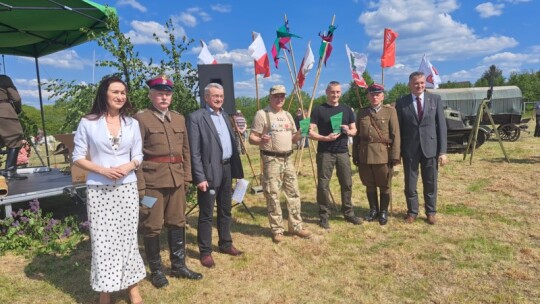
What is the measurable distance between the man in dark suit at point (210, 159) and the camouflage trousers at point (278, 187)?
1.35ft

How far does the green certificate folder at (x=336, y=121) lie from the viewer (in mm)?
4266

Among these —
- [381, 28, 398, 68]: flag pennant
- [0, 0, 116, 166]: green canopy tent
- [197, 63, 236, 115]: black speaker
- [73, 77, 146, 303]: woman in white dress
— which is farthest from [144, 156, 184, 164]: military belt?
[381, 28, 398, 68]: flag pennant

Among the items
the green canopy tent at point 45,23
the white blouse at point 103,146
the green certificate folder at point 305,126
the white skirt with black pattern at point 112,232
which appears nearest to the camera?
the white blouse at point 103,146

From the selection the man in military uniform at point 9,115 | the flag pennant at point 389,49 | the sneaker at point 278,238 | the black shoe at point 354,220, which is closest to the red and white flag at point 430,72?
the flag pennant at point 389,49

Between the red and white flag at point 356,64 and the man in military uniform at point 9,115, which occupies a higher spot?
the red and white flag at point 356,64

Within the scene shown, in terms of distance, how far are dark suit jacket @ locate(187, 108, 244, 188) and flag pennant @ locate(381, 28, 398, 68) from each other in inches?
148

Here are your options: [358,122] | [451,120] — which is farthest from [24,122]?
[451,120]

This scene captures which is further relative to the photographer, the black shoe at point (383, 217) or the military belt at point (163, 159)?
the black shoe at point (383, 217)

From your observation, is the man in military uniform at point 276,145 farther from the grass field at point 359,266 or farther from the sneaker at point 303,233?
the grass field at point 359,266

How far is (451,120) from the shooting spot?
435 inches

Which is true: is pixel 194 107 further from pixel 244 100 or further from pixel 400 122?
pixel 244 100

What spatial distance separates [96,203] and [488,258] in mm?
3616

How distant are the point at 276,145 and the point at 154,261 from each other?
5.62 ft

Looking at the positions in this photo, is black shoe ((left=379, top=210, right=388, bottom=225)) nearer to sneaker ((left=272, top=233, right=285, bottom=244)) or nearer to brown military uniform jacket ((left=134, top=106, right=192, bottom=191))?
sneaker ((left=272, top=233, right=285, bottom=244))
